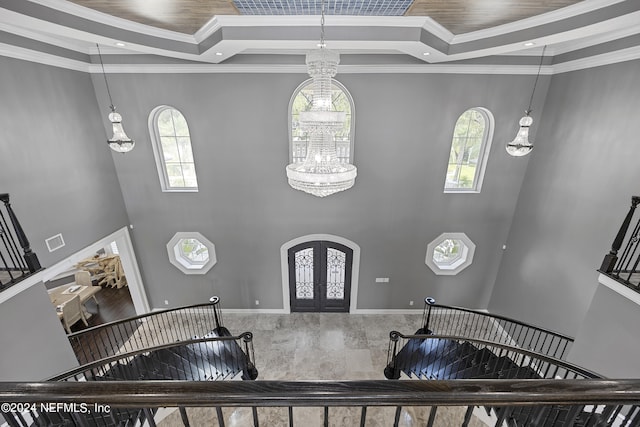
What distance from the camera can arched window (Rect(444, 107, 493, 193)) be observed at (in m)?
5.53

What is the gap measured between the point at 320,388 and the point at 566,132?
6124 millimetres

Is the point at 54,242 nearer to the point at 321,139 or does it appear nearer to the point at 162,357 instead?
the point at 162,357

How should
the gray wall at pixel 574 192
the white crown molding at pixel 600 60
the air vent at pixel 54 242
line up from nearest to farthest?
the white crown molding at pixel 600 60, the gray wall at pixel 574 192, the air vent at pixel 54 242

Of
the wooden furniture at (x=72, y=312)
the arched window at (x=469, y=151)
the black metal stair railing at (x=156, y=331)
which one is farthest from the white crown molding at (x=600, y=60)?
the wooden furniture at (x=72, y=312)

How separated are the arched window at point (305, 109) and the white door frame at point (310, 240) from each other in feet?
5.94

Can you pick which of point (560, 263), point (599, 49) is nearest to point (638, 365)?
point (560, 263)

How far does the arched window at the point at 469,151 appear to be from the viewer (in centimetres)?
553

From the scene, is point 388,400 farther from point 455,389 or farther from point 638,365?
point 638,365

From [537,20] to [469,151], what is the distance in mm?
2847

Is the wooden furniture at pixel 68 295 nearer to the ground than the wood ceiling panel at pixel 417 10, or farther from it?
nearer to the ground

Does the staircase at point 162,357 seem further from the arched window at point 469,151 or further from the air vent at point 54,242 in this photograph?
the arched window at point 469,151

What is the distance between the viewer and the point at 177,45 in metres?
4.04

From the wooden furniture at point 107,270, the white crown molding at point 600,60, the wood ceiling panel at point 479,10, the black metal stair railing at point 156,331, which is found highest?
the wood ceiling panel at point 479,10

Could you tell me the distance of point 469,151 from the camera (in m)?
5.74
